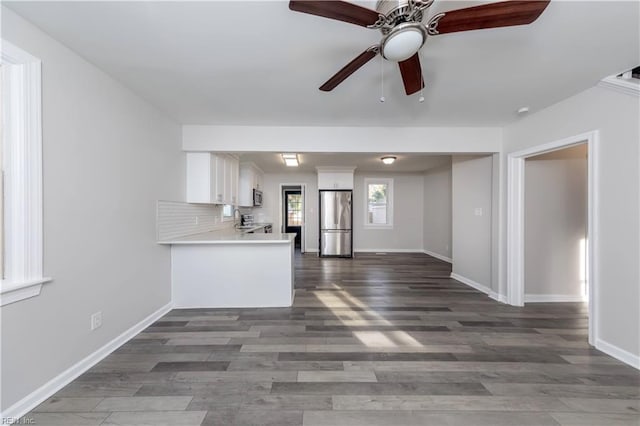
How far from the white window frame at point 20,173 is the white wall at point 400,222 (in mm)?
6116

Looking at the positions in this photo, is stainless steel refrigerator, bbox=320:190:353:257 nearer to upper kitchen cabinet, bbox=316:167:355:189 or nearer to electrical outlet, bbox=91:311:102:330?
upper kitchen cabinet, bbox=316:167:355:189

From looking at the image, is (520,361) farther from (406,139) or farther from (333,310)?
(406,139)

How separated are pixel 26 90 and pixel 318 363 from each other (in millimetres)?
2607

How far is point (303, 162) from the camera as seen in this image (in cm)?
553

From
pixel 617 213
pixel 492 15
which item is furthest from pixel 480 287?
pixel 492 15

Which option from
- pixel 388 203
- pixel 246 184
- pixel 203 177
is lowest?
pixel 388 203

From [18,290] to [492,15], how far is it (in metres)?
2.82

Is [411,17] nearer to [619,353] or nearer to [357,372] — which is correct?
[357,372]

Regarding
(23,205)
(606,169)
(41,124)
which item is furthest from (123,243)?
(606,169)

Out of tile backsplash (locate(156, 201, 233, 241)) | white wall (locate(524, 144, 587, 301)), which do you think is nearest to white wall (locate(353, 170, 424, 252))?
white wall (locate(524, 144, 587, 301))

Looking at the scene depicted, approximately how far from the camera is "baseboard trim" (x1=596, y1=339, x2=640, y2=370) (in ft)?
6.17

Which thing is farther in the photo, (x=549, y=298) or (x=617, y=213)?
(x=549, y=298)

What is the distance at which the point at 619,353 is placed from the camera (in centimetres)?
198

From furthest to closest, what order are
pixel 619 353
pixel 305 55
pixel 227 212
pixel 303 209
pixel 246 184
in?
pixel 303 209 → pixel 246 184 → pixel 227 212 → pixel 619 353 → pixel 305 55
